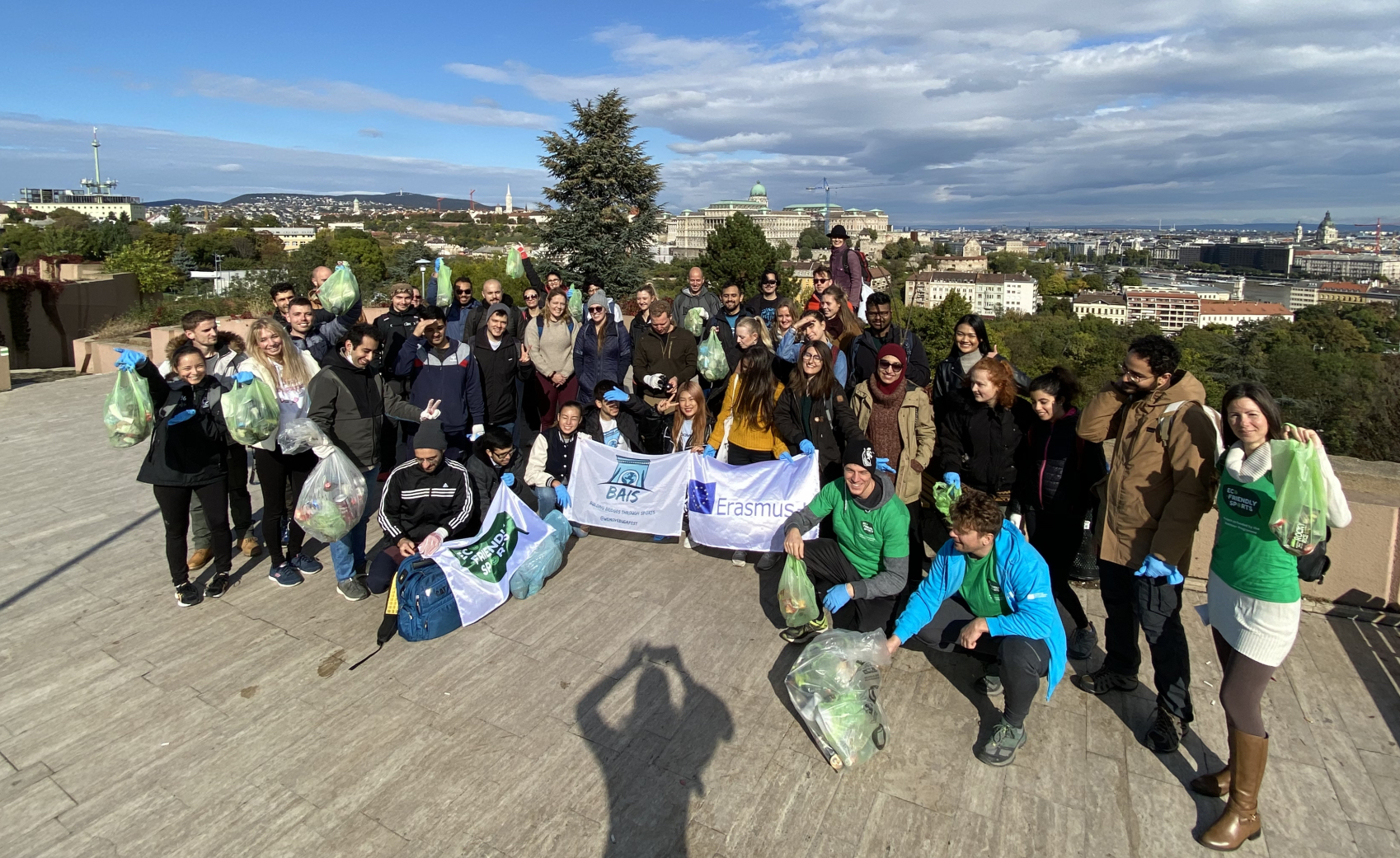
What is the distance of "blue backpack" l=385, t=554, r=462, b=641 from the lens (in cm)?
446

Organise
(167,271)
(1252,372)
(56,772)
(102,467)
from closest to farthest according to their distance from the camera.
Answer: (56,772) → (102,467) → (167,271) → (1252,372)

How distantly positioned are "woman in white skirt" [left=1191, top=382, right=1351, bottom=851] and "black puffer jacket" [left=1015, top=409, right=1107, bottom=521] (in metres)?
1.00

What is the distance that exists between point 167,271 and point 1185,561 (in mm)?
41477

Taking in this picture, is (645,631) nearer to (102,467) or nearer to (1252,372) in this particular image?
(102,467)

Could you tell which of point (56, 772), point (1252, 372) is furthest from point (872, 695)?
point (1252, 372)

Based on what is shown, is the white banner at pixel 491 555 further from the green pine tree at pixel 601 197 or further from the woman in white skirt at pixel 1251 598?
the green pine tree at pixel 601 197

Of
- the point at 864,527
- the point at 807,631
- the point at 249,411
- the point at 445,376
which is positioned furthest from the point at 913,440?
the point at 249,411

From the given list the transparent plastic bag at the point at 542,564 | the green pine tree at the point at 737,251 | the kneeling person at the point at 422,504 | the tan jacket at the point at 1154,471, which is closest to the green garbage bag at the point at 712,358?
the transparent plastic bag at the point at 542,564

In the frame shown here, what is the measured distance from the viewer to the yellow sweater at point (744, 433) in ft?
17.7

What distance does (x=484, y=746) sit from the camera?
3562mm

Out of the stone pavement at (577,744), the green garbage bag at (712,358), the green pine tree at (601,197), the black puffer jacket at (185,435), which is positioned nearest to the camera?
the stone pavement at (577,744)

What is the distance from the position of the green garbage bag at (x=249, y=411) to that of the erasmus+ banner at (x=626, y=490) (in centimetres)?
206

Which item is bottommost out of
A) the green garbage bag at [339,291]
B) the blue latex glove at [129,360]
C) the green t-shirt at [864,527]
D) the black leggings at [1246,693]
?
the black leggings at [1246,693]

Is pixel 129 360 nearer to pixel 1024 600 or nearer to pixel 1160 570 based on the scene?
pixel 1024 600
